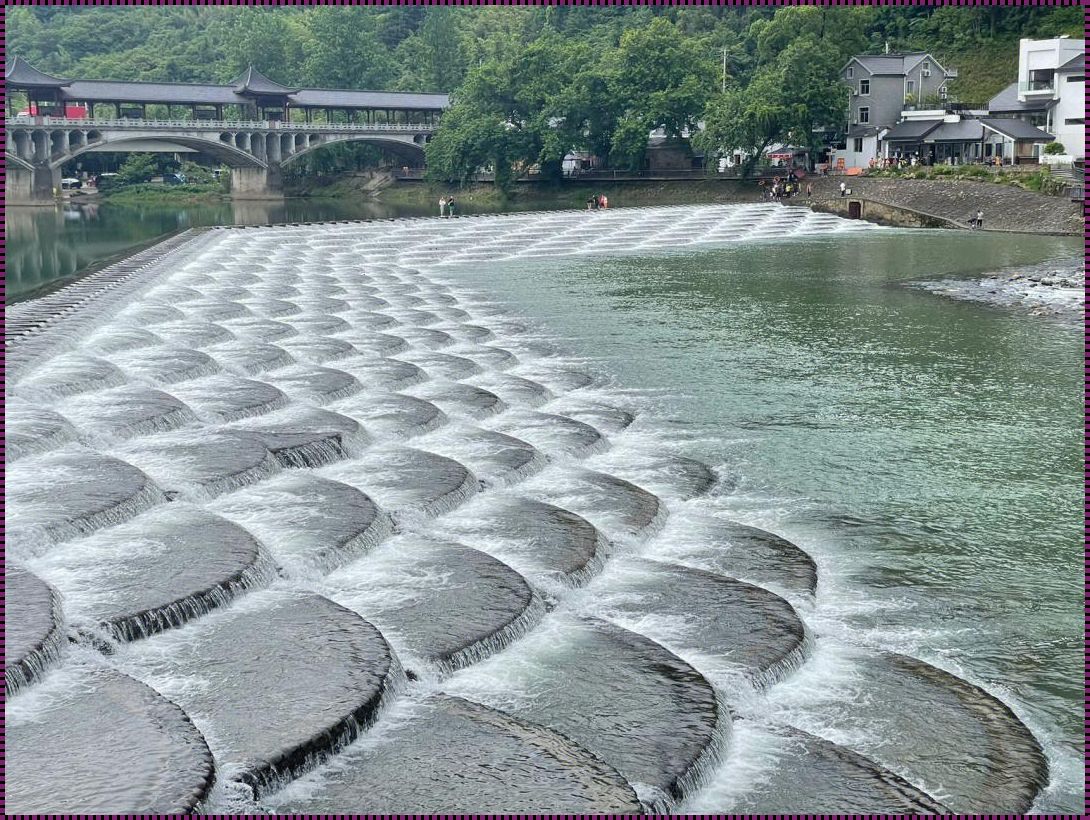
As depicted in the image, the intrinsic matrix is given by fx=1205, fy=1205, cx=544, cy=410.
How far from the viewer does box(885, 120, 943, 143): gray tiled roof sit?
2717 inches

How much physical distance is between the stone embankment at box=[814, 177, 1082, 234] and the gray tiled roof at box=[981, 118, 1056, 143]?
13.0 metres

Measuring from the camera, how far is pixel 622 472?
44.3 feet

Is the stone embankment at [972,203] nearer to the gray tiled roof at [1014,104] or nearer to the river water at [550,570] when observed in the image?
the gray tiled roof at [1014,104]

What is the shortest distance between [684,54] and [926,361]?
5713 cm

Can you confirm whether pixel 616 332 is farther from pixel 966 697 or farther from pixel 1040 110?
pixel 1040 110

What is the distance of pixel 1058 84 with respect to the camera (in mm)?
66062

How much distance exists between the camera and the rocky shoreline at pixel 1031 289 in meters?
26.3

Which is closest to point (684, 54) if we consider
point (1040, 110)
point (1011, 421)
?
point (1040, 110)

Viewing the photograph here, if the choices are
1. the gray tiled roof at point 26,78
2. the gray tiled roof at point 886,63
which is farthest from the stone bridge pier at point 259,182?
the gray tiled roof at point 886,63

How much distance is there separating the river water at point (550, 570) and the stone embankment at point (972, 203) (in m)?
26.8

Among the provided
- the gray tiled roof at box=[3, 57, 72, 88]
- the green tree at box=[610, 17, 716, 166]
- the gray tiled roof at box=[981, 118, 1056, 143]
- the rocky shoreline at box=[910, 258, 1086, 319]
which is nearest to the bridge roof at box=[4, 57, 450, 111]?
the gray tiled roof at box=[3, 57, 72, 88]

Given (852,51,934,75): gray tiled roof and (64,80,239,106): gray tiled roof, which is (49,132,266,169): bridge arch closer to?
(64,80,239,106): gray tiled roof

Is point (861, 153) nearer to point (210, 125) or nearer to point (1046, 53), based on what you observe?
point (1046, 53)

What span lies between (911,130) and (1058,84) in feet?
26.7
